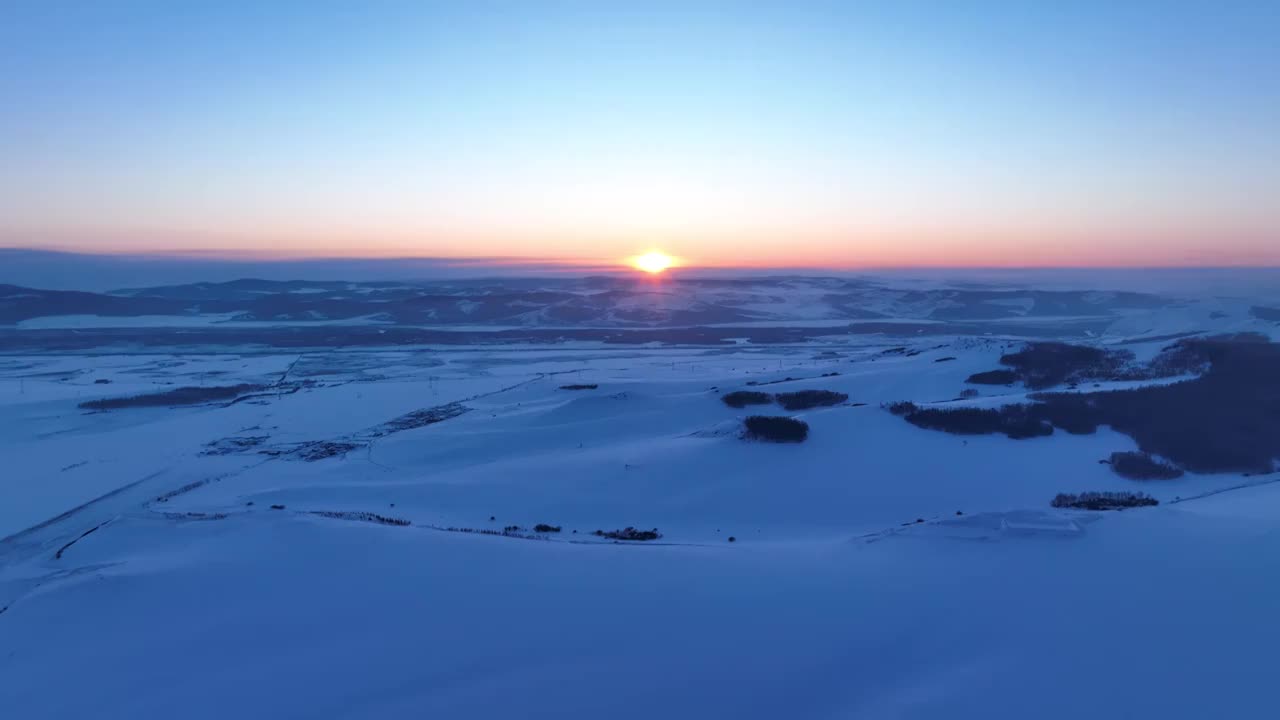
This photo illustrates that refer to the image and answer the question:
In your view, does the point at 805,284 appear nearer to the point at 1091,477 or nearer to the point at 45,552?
the point at 1091,477

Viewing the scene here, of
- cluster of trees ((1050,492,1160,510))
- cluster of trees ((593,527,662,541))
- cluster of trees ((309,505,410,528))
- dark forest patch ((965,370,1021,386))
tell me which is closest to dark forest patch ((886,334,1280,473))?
cluster of trees ((1050,492,1160,510))

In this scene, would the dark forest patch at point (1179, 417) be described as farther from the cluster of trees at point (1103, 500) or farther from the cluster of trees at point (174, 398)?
the cluster of trees at point (174, 398)

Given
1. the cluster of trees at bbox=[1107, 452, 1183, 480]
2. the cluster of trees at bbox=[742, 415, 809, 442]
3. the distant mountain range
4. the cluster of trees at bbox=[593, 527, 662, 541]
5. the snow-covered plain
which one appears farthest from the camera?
the distant mountain range

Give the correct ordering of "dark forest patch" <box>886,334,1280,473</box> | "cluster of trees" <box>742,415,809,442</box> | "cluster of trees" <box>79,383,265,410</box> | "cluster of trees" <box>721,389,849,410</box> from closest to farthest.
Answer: "dark forest patch" <box>886,334,1280,473</box> → "cluster of trees" <box>742,415,809,442</box> → "cluster of trees" <box>721,389,849,410</box> → "cluster of trees" <box>79,383,265,410</box>

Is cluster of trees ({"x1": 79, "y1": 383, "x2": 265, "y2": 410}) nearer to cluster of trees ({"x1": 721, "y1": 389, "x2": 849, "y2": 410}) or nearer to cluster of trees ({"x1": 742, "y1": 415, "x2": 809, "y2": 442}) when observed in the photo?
cluster of trees ({"x1": 721, "y1": 389, "x2": 849, "y2": 410})

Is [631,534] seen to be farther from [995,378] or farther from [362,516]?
[995,378]

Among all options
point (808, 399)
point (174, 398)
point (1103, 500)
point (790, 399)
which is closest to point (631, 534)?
point (1103, 500)
